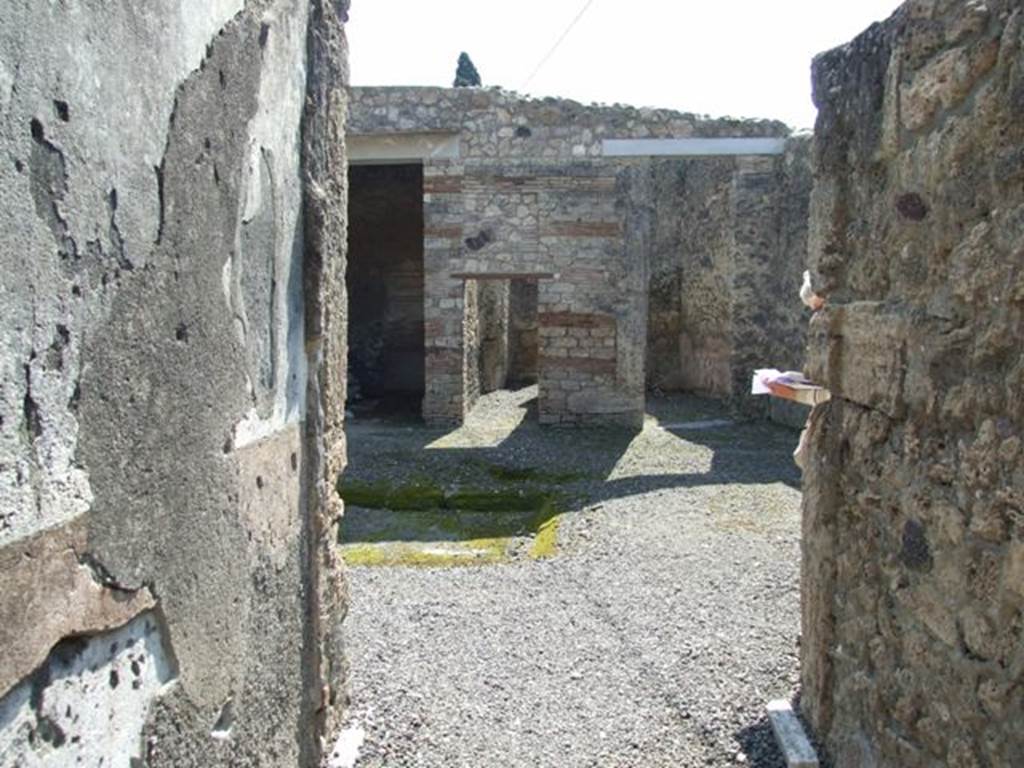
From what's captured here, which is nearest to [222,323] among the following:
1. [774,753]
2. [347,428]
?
[774,753]

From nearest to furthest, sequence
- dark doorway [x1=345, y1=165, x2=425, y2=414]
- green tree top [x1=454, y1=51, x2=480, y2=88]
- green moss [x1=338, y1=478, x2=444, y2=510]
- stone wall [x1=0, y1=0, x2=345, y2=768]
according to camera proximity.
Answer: stone wall [x1=0, y1=0, x2=345, y2=768]
green moss [x1=338, y1=478, x2=444, y2=510]
dark doorway [x1=345, y1=165, x2=425, y2=414]
green tree top [x1=454, y1=51, x2=480, y2=88]

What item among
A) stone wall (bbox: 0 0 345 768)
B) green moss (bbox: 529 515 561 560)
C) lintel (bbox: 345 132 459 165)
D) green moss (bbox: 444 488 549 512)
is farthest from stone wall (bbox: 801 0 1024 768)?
lintel (bbox: 345 132 459 165)

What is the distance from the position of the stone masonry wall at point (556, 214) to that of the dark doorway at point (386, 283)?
4130 mm

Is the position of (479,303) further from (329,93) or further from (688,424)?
(329,93)

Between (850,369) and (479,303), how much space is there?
1075 cm

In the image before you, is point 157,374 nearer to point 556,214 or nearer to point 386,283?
point 556,214

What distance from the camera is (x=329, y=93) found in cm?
288

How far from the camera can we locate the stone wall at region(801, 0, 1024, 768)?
1961mm

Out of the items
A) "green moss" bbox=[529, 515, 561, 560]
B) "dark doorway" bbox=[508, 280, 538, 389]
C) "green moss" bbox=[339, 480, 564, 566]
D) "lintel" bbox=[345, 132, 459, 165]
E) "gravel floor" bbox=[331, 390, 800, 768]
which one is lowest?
"green moss" bbox=[339, 480, 564, 566]

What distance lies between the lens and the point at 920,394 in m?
2.37

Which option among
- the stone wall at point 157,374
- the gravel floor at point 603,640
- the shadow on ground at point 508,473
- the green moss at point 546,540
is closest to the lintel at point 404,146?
the shadow on ground at point 508,473

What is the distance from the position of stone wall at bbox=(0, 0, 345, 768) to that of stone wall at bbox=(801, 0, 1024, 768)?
5.39 feet

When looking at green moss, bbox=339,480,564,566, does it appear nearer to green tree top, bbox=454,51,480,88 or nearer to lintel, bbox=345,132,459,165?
lintel, bbox=345,132,459,165

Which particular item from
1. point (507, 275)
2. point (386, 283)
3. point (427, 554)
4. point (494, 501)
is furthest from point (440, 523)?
point (386, 283)
